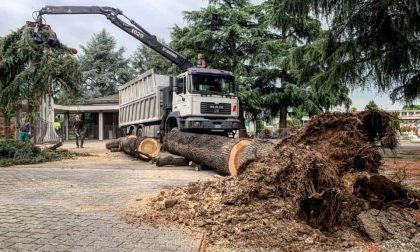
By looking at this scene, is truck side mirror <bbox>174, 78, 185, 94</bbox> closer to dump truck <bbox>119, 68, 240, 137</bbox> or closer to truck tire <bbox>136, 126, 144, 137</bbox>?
dump truck <bbox>119, 68, 240, 137</bbox>

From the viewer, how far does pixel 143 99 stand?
1925 cm

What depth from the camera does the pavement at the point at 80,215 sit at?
159 inches

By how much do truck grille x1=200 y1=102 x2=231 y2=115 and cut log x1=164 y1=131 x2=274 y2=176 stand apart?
2641 millimetres

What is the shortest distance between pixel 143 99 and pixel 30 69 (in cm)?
487

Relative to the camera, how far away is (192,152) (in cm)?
1095

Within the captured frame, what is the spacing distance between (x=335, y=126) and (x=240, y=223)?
7.40 feet

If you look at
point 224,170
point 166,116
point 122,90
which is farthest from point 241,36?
point 224,170

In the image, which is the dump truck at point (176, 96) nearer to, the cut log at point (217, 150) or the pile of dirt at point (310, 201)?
the cut log at point (217, 150)

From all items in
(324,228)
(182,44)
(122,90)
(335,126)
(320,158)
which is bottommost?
(324,228)

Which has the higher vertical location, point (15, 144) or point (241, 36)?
point (241, 36)

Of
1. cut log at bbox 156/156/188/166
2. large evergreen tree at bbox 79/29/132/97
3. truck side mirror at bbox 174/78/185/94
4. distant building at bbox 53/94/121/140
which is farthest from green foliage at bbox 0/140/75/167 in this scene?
large evergreen tree at bbox 79/29/132/97

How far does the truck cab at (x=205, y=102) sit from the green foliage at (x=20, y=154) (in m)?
4.52

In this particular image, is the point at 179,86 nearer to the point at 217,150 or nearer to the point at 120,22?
the point at 120,22

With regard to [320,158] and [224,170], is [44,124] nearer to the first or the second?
[224,170]
